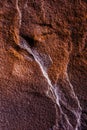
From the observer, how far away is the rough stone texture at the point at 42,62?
89 centimetres

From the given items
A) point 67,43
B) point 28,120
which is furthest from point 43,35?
point 28,120

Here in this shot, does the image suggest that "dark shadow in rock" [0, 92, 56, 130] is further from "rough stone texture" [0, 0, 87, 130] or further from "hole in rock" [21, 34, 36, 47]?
"hole in rock" [21, 34, 36, 47]

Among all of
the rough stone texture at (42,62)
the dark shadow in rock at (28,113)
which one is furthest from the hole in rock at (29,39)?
the dark shadow in rock at (28,113)

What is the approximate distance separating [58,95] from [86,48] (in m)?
0.19

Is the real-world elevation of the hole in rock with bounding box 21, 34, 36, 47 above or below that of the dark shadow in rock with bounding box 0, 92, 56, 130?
above

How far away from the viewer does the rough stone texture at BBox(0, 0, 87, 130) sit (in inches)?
35.0

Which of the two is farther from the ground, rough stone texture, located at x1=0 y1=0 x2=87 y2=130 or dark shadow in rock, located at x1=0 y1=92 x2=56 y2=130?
rough stone texture, located at x1=0 y1=0 x2=87 y2=130

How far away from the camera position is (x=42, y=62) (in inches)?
36.7

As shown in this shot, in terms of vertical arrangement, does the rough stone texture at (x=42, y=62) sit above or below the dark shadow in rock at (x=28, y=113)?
above

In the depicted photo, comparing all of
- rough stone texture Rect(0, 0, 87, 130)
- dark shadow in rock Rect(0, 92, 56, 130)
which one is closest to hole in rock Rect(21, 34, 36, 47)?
rough stone texture Rect(0, 0, 87, 130)

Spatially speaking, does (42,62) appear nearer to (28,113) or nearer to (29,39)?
(29,39)

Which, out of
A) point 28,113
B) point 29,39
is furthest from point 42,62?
point 28,113

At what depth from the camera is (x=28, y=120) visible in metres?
0.99

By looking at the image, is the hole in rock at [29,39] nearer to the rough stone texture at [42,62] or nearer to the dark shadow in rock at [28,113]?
the rough stone texture at [42,62]
